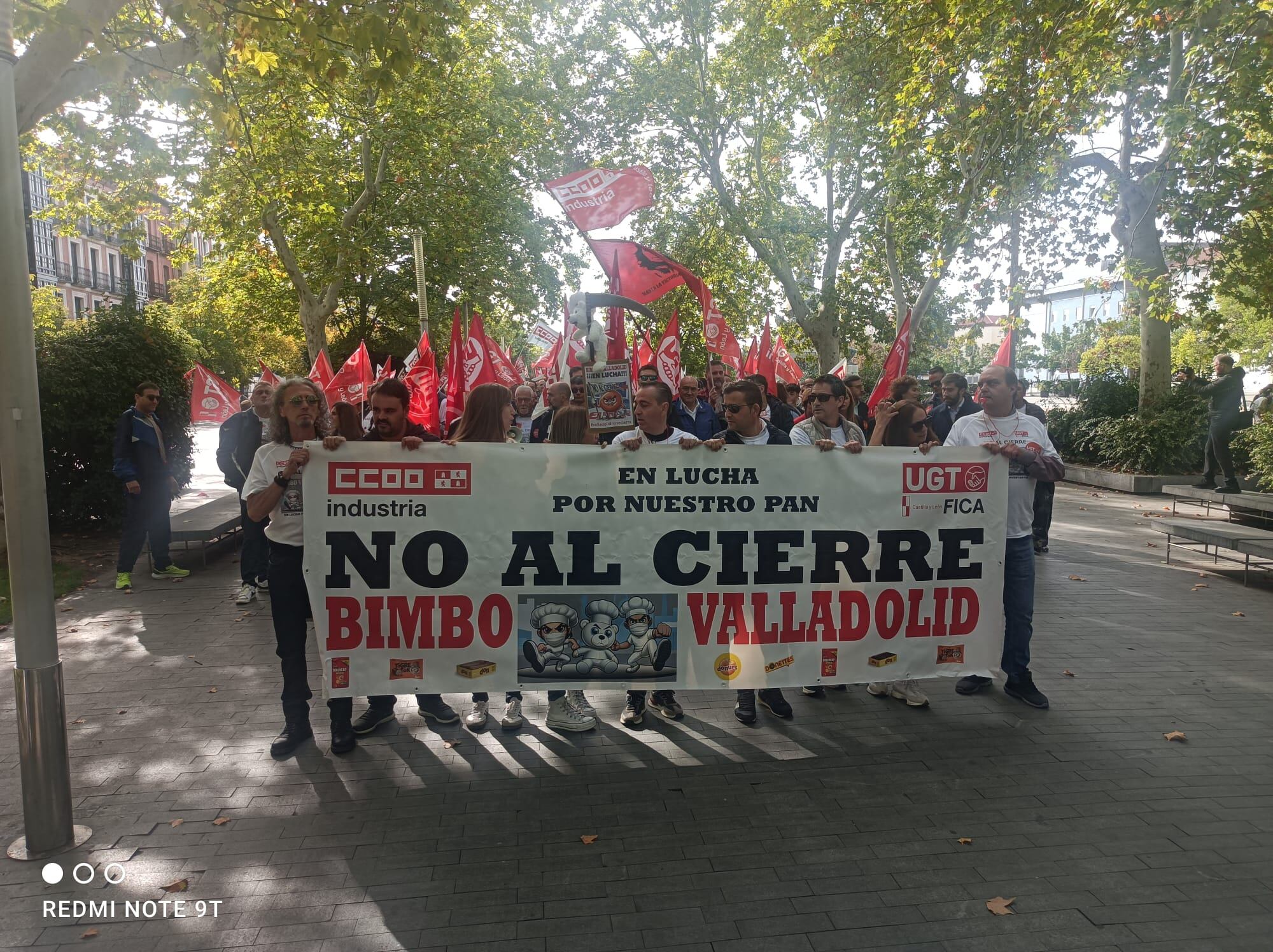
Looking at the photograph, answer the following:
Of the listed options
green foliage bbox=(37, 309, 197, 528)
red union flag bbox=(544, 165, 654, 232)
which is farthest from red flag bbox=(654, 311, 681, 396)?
green foliage bbox=(37, 309, 197, 528)

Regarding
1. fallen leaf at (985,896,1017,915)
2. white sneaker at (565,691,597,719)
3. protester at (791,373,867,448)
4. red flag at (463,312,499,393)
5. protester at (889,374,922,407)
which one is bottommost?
fallen leaf at (985,896,1017,915)

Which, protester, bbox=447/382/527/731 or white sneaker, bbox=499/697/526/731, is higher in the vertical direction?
protester, bbox=447/382/527/731

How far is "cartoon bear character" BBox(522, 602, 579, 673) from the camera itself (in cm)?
473

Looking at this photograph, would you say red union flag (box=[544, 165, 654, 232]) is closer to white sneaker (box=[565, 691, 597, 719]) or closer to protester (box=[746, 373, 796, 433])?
protester (box=[746, 373, 796, 433])

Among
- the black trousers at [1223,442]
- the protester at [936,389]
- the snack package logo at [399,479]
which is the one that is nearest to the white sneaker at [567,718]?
the snack package logo at [399,479]

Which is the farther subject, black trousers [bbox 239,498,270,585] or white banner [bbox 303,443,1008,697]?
black trousers [bbox 239,498,270,585]

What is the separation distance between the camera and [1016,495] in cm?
552

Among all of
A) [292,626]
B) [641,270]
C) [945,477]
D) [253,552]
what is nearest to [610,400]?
[945,477]

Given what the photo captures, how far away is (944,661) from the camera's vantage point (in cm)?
513

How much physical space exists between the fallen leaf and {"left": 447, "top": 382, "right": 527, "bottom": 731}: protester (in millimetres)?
2678

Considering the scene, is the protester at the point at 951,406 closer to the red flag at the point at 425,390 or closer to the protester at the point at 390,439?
the red flag at the point at 425,390

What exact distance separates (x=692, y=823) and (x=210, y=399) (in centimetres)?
1109

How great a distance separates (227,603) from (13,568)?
5010 mm

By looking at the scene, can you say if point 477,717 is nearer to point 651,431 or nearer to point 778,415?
point 651,431
